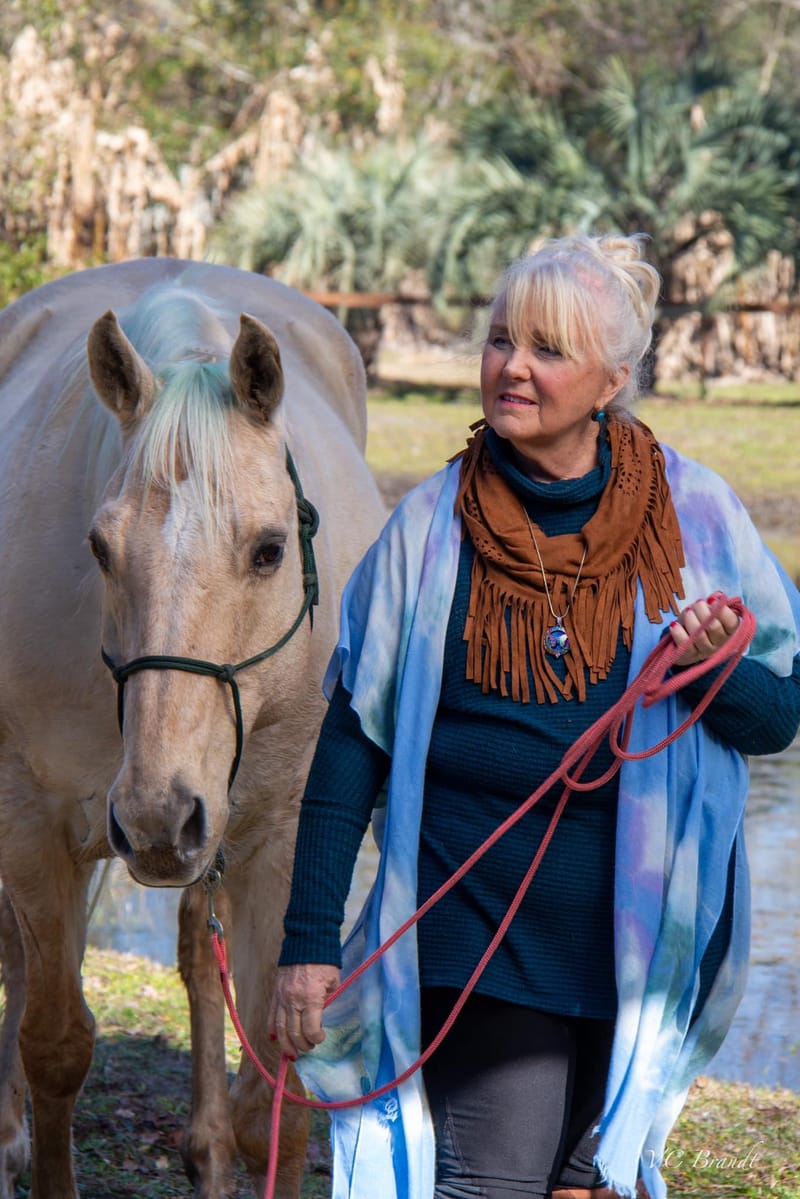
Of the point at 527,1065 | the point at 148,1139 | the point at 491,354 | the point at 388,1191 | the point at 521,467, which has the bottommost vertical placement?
the point at 148,1139

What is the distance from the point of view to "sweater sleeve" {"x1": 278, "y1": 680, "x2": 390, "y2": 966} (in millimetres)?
2248

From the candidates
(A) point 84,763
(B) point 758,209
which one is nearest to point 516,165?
(B) point 758,209

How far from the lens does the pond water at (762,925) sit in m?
4.74

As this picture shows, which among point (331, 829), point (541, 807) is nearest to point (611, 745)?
point (541, 807)

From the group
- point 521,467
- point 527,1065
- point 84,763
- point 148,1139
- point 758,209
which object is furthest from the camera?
point 758,209

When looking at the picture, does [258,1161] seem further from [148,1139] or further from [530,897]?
[530,897]

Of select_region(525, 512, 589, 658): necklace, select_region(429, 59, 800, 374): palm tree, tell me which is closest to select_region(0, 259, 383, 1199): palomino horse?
select_region(525, 512, 589, 658): necklace

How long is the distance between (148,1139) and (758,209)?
1569cm

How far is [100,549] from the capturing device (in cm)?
246

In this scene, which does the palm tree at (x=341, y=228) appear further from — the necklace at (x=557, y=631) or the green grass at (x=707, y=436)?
the necklace at (x=557, y=631)

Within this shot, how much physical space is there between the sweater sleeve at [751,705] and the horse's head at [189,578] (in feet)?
2.30

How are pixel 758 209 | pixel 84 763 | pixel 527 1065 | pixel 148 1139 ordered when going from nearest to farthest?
pixel 527 1065 < pixel 84 763 < pixel 148 1139 < pixel 758 209

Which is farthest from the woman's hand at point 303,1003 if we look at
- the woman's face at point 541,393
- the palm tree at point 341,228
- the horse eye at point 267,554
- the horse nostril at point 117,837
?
the palm tree at point 341,228

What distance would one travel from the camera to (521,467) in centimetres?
241
